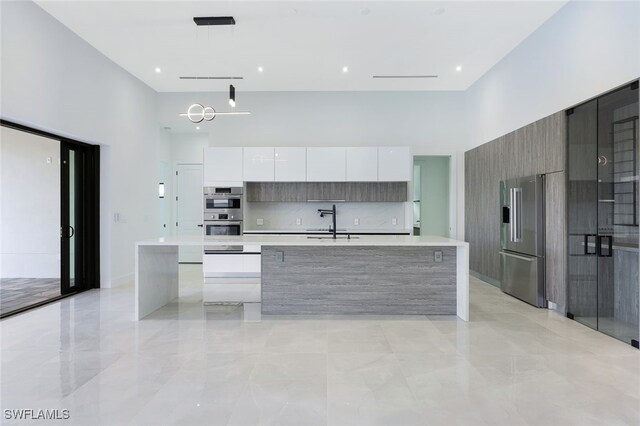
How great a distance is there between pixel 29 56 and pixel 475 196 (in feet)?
21.4

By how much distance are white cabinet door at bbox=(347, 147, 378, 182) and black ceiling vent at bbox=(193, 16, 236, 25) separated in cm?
292

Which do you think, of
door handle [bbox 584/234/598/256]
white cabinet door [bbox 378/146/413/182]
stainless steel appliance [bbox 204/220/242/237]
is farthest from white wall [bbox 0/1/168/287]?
door handle [bbox 584/234/598/256]

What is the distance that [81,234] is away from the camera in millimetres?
5457

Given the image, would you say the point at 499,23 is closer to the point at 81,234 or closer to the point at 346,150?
the point at 346,150

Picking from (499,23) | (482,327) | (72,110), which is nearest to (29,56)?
(72,110)

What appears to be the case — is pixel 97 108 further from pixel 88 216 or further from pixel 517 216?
pixel 517 216

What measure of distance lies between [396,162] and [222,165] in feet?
10.1

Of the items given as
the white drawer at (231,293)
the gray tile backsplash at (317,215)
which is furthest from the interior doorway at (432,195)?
the white drawer at (231,293)

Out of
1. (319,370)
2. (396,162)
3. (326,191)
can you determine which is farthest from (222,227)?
(319,370)

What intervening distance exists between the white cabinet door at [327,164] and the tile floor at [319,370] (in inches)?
120

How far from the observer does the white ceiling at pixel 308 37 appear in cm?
404

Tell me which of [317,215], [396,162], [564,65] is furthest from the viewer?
[317,215]

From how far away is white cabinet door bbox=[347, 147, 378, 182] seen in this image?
640 cm

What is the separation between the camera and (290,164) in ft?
21.2
